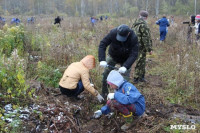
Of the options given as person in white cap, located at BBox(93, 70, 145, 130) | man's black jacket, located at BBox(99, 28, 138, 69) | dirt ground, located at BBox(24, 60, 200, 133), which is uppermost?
man's black jacket, located at BBox(99, 28, 138, 69)

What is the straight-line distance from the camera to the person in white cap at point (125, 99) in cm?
282

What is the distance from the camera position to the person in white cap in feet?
9.26

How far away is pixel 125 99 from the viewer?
9.19 feet

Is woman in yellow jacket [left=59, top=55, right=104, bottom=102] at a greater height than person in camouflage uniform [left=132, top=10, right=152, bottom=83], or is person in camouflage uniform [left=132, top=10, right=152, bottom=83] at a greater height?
person in camouflage uniform [left=132, top=10, right=152, bottom=83]

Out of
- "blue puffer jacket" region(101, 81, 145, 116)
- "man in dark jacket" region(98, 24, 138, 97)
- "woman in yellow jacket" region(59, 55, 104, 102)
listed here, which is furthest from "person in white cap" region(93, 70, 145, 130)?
"woman in yellow jacket" region(59, 55, 104, 102)

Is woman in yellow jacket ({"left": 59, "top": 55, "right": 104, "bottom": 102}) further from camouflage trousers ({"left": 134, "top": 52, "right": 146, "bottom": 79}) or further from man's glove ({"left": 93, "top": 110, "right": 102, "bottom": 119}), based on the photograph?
camouflage trousers ({"left": 134, "top": 52, "right": 146, "bottom": 79})

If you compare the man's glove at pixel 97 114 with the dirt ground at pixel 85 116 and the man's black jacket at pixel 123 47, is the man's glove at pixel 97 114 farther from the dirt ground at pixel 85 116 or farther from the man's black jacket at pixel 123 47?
the man's black jacket at pixel 123 47

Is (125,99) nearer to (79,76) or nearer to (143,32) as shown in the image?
(79,76)

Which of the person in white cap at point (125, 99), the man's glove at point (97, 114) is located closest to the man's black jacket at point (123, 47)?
the person in white cap at point (125, 99)

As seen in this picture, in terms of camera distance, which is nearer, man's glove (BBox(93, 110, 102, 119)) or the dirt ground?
the dirt ground

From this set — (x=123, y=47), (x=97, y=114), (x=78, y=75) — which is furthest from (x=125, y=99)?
(x=123, y=47)

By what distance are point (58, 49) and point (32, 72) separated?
1.02m

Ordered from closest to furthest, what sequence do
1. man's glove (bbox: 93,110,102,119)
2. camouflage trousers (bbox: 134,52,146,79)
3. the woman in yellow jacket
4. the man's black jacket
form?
1. man's glove (bbox: 93,110,102,119)
2. the woman in yellow jacket
3. the man's black jacket
4. camouflage trousers (bbox: 134,52,146,79)

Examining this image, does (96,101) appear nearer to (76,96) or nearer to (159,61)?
(76,96)
